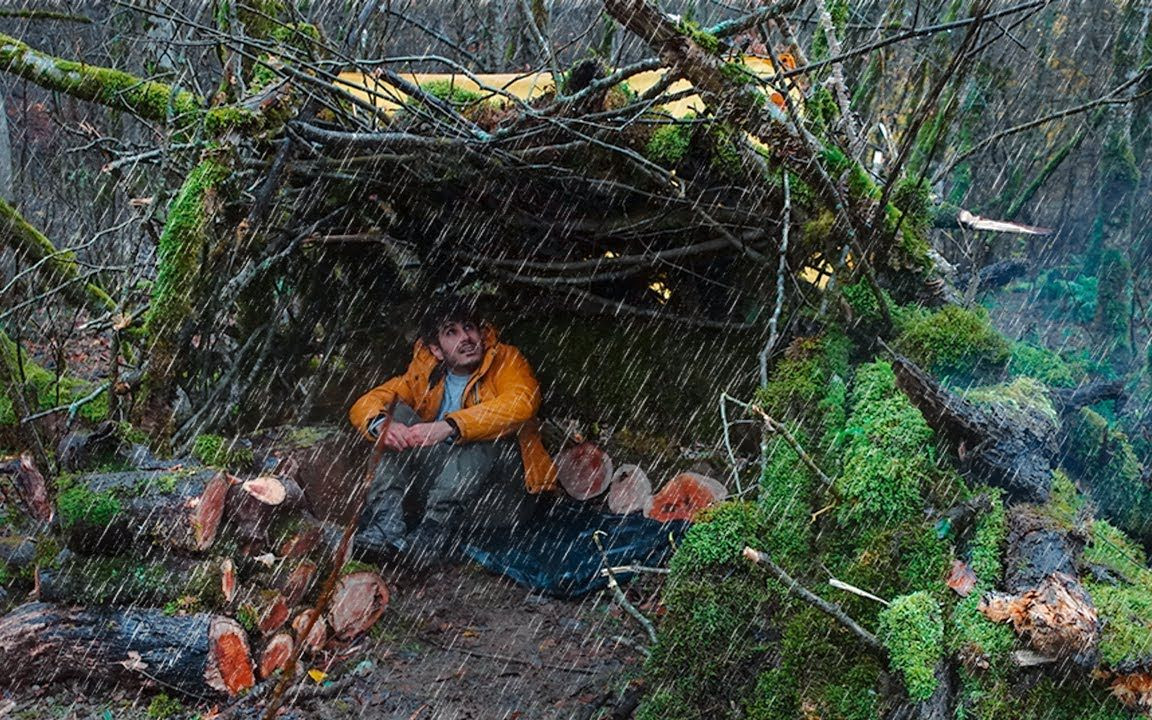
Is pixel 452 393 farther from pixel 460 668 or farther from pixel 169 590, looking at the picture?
pixel 169 590

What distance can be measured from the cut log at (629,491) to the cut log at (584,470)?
0.08m

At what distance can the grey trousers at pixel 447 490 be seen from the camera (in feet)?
17.6

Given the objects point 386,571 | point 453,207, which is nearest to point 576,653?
point 386,571

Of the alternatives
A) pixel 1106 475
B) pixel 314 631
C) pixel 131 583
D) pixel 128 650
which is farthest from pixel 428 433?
pixel 1106 475

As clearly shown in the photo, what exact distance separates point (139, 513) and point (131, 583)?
12.7 inches

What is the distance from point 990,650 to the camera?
2.50 meters

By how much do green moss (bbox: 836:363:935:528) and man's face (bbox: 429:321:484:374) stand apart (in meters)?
2.71

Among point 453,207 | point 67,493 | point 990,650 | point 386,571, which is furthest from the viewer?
point 453,207

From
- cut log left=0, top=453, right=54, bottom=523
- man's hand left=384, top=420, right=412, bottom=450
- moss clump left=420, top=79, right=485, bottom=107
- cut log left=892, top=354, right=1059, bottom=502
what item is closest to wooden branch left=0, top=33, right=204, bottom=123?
moss clump left=420, top=79, right=485, bottom=107

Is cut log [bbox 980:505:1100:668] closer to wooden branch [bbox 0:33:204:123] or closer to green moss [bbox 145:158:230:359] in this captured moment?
green moss [bbox 145:158:230:359]

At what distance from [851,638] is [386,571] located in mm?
3099

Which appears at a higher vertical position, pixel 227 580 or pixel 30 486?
pixel 227 580

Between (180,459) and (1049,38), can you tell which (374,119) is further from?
(1049,38)

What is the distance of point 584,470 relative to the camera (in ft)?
19.6
